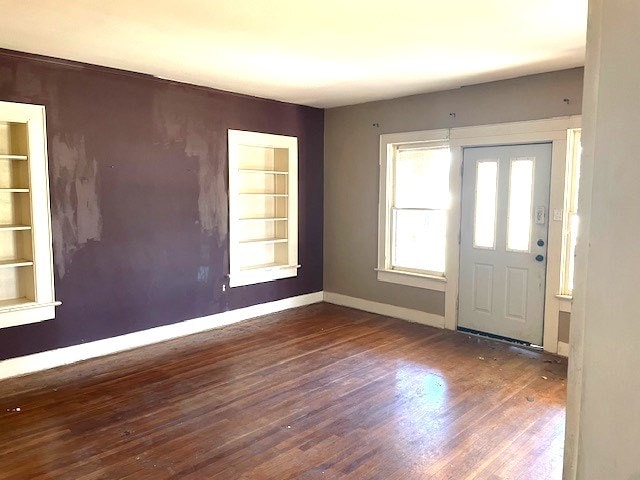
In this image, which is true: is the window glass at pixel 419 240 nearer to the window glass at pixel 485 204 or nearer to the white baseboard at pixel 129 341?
the window glass at pixel 485 204

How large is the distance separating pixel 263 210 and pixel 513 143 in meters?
2.99

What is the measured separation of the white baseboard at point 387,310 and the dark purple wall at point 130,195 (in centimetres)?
129

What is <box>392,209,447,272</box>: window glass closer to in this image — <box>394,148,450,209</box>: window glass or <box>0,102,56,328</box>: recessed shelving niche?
<box>394,148,450,209</box>: window glass

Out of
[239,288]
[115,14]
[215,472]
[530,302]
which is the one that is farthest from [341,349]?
[115,14]

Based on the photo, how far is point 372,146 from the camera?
5.89 m

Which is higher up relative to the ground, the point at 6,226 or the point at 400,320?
the point at 6,226

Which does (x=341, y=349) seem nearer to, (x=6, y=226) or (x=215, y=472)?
(x=215, y=472)

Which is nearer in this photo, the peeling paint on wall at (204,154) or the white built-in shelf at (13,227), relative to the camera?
the white built-in shelf at (13,227)

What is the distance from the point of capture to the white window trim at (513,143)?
438 centimetres

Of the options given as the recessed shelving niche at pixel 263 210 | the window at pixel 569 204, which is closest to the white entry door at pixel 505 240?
the window at pixel 569 204

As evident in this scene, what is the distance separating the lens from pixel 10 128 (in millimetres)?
4039

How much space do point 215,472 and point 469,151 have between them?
3902 mm

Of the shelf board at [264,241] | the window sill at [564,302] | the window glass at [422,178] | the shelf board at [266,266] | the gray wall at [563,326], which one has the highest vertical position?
the window glass at [422,178]

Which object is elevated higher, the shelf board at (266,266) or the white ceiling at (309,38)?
the white ceiling at (309,38)
